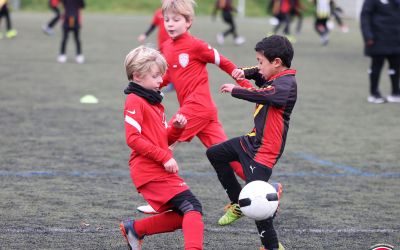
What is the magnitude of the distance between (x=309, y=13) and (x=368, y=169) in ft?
124

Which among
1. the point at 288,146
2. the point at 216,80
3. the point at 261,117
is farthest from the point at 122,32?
the point at 261,117

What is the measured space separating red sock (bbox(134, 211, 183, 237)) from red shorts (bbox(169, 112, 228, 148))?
73.5 inches

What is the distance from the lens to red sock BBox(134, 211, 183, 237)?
18.1 feet

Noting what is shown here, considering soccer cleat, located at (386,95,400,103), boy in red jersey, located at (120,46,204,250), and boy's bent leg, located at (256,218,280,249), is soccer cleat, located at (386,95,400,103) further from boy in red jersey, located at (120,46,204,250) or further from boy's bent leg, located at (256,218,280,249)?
boy in red jersey, located at (120,46,204,250)

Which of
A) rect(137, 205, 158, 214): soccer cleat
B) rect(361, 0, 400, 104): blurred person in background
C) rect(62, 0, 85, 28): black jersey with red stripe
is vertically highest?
rect(137, 205, 158, 214): soccer cleat

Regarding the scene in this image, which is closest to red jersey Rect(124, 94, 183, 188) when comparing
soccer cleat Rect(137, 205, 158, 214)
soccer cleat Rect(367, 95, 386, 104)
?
soccer cleat Rect(137, 205, 158, 214)

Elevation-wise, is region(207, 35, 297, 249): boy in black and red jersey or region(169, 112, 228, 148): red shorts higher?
region(207, 35, 297, 249): boy in black and red jersey

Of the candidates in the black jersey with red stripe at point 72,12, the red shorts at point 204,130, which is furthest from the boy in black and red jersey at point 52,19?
the red shorts at point 204,130

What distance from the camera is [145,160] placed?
17.7ft

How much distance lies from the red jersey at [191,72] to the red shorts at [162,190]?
79.2 inches

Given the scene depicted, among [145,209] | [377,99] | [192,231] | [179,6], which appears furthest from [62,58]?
[192,231]

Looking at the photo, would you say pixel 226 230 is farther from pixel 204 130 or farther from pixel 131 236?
pixel 204 130

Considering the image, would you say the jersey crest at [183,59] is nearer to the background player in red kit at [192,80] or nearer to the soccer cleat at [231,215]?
the background player in red kit at [192,80]

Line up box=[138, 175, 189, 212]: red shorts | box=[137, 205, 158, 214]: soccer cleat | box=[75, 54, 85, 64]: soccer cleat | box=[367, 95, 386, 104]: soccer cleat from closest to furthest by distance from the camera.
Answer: box=[138, 175, 189, 212]: red shorts < box=[137, 205, 158, 214]: soccer cleat < box=[367, 95, 386, 104]: soccer cleat < box=[75, 54, 85, 64]: soccer cleat
